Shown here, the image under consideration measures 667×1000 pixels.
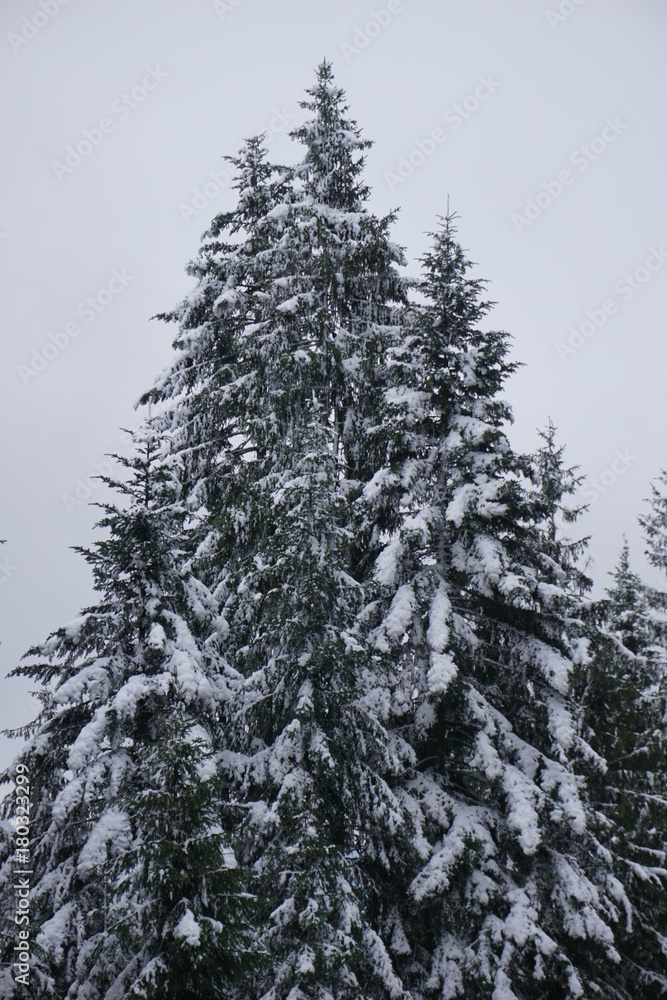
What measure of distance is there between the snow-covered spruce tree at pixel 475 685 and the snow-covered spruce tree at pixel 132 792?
11.6 feet

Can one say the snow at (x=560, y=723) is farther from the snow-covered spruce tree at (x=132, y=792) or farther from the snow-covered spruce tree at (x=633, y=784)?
the snow-covered spruce tree at (x=132, y=792)

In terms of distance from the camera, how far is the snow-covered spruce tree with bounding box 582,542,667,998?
13250 mm

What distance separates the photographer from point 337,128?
1880 centimetres

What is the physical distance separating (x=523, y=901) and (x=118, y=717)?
6.46 m

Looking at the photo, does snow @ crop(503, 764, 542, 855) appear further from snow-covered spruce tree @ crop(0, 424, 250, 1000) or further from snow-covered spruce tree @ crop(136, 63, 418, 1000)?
snow-covered spruce tree @ crop(0, 424, 250, 1000)

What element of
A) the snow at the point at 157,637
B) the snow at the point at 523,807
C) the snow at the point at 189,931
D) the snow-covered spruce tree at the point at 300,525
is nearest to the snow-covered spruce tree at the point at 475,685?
the snow at the point at 523,807

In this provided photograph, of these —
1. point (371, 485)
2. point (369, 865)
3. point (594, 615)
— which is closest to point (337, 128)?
point (371, 485)

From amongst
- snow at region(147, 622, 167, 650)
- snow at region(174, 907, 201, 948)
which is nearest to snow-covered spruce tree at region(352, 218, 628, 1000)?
snow at region(147, 622, 167, 650)

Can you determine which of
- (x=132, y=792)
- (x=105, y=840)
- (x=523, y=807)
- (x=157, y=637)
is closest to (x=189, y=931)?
(x=105, y=840)

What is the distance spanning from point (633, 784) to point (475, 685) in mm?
6079

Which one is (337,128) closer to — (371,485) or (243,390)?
(243,390)

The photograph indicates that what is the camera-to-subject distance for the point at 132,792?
9094 millimetres

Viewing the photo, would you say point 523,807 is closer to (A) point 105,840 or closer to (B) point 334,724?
(B) point 334,724

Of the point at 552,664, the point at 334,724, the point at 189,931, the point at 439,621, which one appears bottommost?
the point at 189,931
